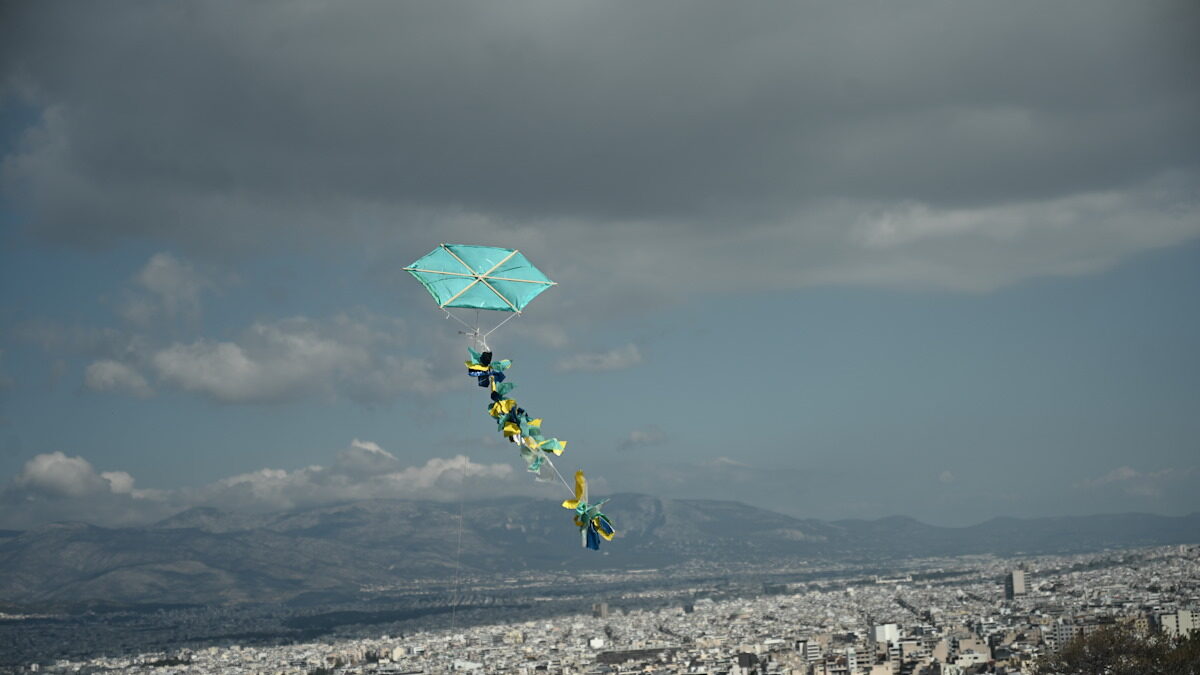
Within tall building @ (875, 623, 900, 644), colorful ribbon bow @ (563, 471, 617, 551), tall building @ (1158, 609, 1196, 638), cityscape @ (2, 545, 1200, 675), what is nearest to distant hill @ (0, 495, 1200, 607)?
cityscape @ (2, 545, 1200, 675)

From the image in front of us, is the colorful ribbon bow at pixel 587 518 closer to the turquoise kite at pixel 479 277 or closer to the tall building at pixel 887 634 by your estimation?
the turquoise kite at pixel 479 277

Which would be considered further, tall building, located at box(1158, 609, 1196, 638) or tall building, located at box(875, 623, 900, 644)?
tall building, located at box(875, 623, 900, 644)

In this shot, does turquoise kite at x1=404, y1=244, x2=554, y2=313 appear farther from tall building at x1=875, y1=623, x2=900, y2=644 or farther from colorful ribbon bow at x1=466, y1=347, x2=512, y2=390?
tall building at x1=875, y1=623, x2=900, y2=644

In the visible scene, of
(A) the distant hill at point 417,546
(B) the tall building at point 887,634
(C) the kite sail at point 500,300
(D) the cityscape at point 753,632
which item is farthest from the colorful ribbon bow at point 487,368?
(A) the distant hill at point 417,546

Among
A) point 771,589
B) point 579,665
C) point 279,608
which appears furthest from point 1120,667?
point 279,608

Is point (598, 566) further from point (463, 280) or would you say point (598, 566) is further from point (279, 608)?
point (463, 280)
